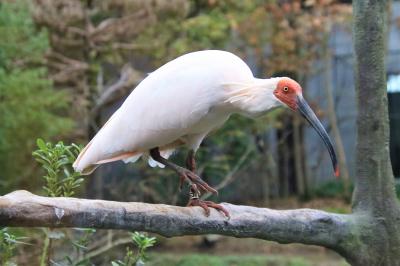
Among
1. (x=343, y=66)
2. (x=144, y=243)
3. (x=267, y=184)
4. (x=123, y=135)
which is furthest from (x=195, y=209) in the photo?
(x=343, y=66)

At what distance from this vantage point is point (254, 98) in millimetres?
Result: 4125

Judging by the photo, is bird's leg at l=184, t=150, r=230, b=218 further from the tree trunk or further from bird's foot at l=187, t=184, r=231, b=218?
the tree trunk

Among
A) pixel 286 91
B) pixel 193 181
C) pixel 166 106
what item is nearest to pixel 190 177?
pixel 193 181

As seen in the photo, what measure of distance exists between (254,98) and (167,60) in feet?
24.1

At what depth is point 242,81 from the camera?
4207mm

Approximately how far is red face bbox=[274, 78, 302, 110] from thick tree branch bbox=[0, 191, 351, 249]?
582mm

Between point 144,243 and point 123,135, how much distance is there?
1.97ft

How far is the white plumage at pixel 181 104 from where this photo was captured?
4137 mm

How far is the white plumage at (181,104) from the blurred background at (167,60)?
132 inches

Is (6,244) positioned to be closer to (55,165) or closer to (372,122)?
(55,165)

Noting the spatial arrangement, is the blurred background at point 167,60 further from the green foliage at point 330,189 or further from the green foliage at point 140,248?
the green foliage at point 140,248

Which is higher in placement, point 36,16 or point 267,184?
point 36,16

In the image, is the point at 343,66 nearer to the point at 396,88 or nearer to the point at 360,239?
the point at 396,88

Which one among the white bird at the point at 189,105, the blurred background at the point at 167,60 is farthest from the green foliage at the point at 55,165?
the blurred background at the point at 167,60
